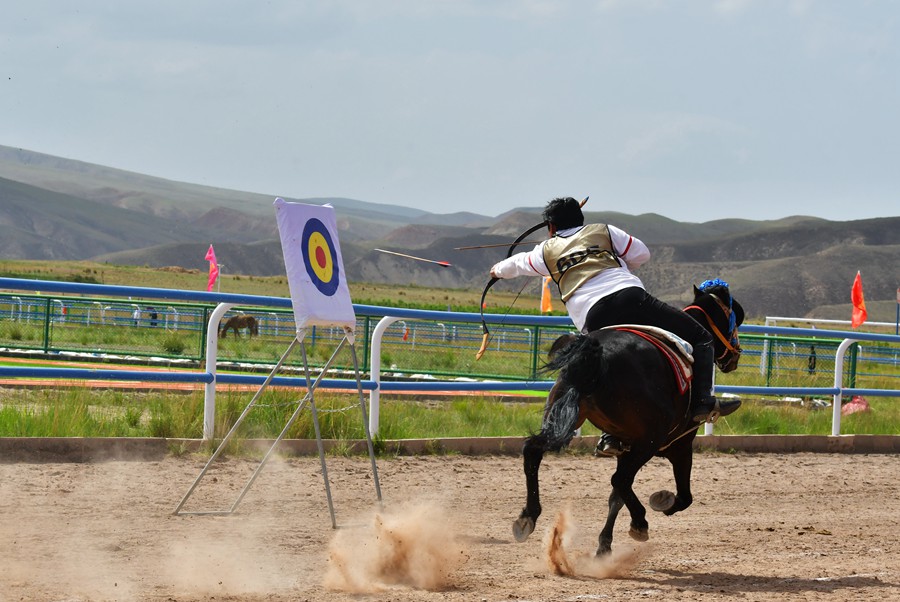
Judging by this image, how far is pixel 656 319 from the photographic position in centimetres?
783

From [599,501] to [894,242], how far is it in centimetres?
20230

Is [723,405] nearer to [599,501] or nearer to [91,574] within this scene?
[599,501]

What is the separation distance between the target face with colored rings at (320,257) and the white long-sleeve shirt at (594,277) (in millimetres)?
1522

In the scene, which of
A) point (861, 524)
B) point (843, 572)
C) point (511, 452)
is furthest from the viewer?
point (511, 452)

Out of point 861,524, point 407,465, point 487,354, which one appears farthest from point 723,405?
point 487,354

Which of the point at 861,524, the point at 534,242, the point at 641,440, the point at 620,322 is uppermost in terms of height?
the point at 534,242

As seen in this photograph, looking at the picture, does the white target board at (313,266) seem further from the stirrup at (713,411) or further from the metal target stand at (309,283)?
the stirrup at (713,411)

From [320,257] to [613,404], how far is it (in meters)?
2.72

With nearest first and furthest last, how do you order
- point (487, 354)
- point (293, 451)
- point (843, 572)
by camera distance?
point (843, 572) → point (293, 451) → point (487, 354)

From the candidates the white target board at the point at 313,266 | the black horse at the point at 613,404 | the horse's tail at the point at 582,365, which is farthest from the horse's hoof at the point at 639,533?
the white target board at the point at 313,266

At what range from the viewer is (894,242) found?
7835 inches

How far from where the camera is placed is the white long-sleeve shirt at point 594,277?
7.75 meters

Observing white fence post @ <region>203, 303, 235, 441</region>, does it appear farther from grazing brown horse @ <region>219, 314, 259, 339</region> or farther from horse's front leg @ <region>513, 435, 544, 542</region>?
grazing brown horse @ <region>219, 314, 259, 339</region>

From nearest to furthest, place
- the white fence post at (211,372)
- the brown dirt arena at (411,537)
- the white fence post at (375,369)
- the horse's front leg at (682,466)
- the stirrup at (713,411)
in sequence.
Answer: the brown dirt arena at (411,537) → the stirrup at (713,411) → the horse's front leg at (682,466) → the white fence post at (211,372) → the white fence post at (375,369)
